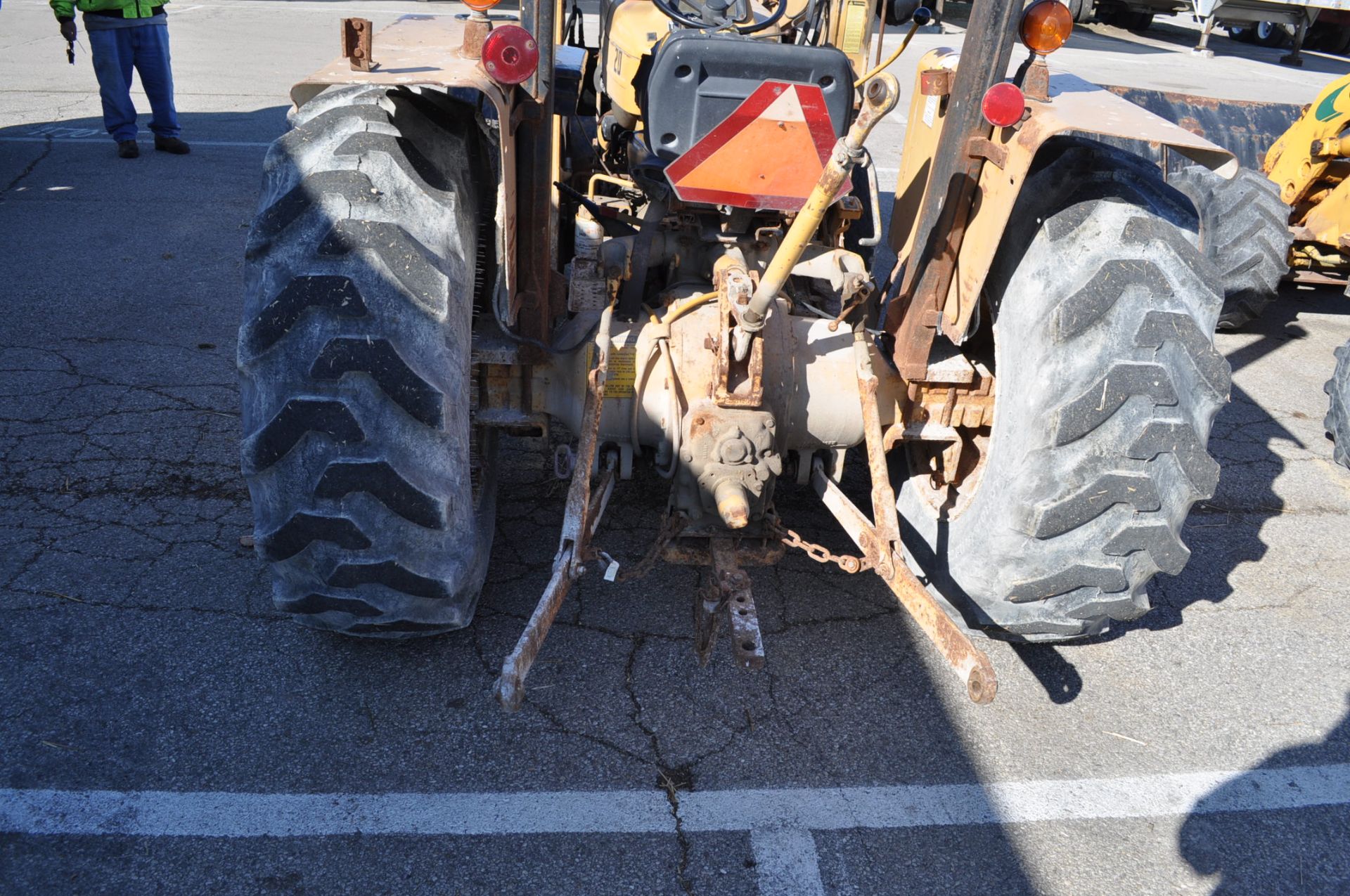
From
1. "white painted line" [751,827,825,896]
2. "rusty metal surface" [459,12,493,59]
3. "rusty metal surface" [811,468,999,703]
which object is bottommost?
"white painted line" [751,827,825,896]

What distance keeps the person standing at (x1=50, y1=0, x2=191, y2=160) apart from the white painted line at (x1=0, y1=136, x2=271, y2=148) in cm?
41

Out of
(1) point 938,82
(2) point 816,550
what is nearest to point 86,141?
(1) point 938,82

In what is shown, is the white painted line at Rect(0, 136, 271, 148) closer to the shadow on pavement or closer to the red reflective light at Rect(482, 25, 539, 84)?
the red reflective light at Rect(482, 25, 539, 84)

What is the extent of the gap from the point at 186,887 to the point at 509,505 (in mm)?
1796

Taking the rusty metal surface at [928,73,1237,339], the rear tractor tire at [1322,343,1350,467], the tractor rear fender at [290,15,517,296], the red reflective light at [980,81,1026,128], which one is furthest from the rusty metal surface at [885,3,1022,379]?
the rear tractor tire at [1322,343,1350,467]

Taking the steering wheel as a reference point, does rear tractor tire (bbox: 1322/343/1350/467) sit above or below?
below

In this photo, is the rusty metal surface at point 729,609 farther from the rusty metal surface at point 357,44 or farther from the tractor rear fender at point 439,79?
the rusty metal surface at point 357,44

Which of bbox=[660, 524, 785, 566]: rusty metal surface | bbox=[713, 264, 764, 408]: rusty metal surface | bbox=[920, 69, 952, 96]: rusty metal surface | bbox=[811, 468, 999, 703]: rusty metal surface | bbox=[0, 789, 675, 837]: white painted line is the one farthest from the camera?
bbox=[660, 524, 785, 566]: rusty metal surface

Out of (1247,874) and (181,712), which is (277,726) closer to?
(181,712)

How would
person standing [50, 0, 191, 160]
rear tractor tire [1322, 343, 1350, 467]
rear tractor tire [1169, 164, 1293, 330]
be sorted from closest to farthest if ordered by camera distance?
rear tractor tire [1322, 343, 1350, 467] → rear tractor tire [1169, 164, 1293, 330] → person standing [50, 0, 191, 160]

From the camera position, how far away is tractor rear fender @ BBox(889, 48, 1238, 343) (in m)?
2.42

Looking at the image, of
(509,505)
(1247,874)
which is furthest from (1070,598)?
(509,505)

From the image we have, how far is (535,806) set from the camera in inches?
105

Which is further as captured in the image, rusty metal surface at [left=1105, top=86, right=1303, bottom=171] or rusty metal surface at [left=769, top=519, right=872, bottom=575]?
rusty metal surface at [left=1105, top=86, right=1303, bottom=171]
